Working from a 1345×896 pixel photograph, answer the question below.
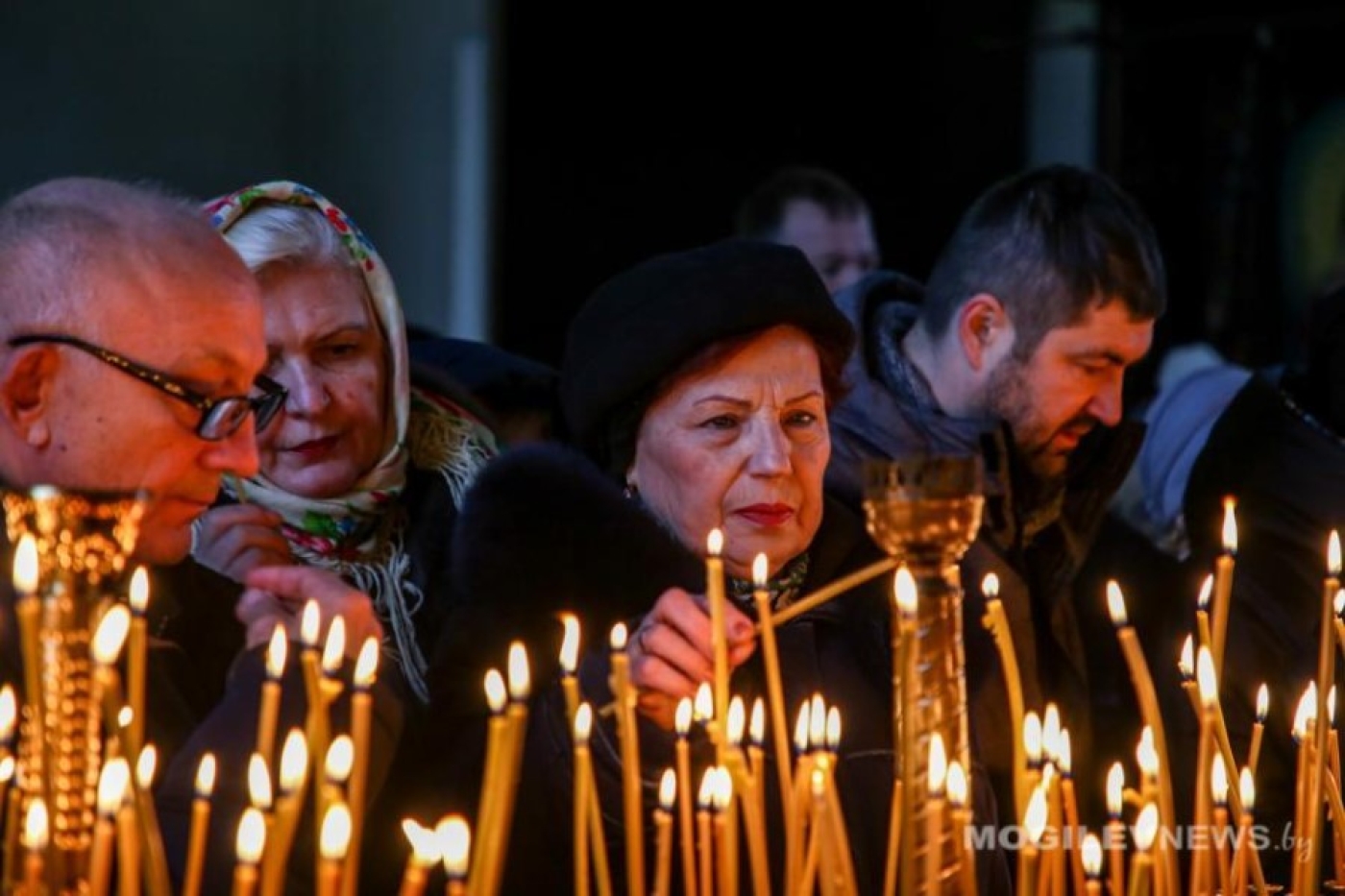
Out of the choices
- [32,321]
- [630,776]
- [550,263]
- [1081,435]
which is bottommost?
[630,776]

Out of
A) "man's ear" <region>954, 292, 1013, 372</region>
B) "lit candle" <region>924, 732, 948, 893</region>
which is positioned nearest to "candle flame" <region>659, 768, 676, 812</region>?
"lit candle" <region>924, 732, 948, 893</region>

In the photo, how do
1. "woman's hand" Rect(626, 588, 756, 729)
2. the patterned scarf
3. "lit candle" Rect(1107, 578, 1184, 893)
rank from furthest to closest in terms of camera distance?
the patterned scarf → "woman's hand" Rect(626, 588, 756, 729) → "lit candle" Rect(1107, 578, 1184, 893)

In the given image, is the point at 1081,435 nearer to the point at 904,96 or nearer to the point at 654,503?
the point at 654,503

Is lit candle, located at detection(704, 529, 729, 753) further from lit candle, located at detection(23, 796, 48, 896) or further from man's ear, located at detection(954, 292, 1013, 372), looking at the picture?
man's ear, located at detection(954, 292, 1013, 372)

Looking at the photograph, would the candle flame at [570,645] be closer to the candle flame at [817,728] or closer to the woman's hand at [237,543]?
the candle flame at [817,728]

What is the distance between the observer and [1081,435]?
3.07m

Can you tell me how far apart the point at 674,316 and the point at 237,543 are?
0.47m

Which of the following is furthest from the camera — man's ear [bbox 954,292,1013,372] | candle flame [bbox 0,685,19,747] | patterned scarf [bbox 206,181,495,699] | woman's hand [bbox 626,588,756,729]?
man's ear [bbox 954,292,1013,372]

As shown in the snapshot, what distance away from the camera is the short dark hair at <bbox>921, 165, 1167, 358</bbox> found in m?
3.04

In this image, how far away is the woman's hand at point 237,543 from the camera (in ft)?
6.97

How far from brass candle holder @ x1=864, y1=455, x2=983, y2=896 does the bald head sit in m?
0.65

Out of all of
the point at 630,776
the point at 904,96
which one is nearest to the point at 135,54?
the point at 904,96

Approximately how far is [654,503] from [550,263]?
280 centimetres

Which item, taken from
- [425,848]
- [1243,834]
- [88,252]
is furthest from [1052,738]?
[88,252]
